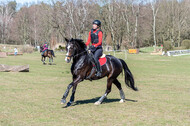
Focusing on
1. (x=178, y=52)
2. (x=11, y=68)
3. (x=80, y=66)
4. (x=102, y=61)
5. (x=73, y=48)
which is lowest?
(x=11, y=68)

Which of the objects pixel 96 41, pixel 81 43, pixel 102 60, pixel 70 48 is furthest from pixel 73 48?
pixel 102 60

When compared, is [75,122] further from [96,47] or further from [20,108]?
[96,47]

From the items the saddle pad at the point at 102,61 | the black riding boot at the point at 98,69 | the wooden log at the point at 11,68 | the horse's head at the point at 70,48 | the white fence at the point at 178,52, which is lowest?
the wooden log at the point at 11,68

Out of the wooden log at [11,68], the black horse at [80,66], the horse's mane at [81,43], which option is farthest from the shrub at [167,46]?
the horse's mane at [81,43]

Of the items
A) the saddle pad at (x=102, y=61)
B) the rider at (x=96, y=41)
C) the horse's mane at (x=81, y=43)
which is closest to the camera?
the horse's mane at (x=81, y=43)

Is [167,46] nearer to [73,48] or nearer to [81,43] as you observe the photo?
[81,43]

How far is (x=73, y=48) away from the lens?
1016 cm

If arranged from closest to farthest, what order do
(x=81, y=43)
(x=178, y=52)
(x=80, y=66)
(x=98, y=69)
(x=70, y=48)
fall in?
(x=70, y=48), (x=80, y=66), (x=81, y=43), (x=98, y=69), (x=178, y=52)

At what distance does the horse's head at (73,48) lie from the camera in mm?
9919

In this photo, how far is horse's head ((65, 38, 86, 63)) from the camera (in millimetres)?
9919

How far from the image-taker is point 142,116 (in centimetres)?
869

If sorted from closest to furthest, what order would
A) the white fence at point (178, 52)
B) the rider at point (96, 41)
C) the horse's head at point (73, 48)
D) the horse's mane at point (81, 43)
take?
the horse's head at point (73, 48) < the horse's mane at point (81, 43) < the rider at point (96, 41) < the white fence at point (178, 52)

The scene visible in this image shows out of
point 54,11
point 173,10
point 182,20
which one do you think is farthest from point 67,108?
point 182,20

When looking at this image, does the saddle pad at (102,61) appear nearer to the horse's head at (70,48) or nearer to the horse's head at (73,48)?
the horse's head at (73,48)
